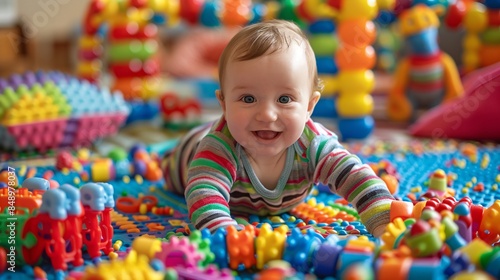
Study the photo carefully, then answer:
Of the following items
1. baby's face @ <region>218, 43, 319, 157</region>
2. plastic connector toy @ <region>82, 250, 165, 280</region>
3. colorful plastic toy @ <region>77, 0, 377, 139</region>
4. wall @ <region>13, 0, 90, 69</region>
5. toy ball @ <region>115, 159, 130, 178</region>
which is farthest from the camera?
wall @ <region>13, 0, 90, 69</region>

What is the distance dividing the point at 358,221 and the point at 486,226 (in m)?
0.25

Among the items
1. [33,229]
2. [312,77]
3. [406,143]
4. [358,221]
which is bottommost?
[406,143]

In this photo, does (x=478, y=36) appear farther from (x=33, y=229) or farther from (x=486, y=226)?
(x=33, y=229)

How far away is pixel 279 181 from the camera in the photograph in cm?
107

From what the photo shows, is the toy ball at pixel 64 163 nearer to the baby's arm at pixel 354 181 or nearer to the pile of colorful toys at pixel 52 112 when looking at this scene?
the pile of colorful toys at pixel 52 112

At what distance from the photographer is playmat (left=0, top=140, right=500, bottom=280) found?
0.72 metres

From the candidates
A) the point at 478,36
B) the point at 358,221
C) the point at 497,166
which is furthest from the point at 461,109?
the point at 358,221

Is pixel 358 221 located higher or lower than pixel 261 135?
lower

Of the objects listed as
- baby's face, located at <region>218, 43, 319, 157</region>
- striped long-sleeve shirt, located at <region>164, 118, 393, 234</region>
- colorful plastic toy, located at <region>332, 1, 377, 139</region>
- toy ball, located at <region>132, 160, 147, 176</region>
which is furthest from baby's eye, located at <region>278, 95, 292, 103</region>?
colorful plastic toy, located at <region>332, 1, 377, 139</region>

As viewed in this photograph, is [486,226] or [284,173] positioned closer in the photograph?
[486,226]

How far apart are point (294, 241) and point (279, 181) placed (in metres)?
0.24

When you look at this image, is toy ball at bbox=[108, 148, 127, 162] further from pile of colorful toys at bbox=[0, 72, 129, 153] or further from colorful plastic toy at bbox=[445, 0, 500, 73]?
colorful plastic toy at bbox=[445, 0, 500, 73]

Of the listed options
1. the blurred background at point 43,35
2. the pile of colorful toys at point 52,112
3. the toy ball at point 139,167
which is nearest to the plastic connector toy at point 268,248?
the toy ball at point 139,167

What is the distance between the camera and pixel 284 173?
1.07 m
